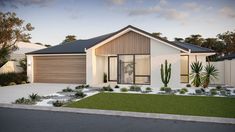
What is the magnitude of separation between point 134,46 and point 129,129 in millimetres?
10818

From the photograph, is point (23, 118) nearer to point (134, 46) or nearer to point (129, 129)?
point (129, 129)

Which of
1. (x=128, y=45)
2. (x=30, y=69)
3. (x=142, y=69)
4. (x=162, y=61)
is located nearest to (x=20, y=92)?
(x=30, y=69)

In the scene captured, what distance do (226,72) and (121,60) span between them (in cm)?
835

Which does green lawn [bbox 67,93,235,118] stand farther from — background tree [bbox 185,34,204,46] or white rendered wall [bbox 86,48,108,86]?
background tree [bbox 185,34,204,46]

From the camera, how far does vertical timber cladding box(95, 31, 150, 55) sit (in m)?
16.2

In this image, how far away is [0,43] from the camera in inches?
981

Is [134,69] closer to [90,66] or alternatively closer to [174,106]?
[90,66]

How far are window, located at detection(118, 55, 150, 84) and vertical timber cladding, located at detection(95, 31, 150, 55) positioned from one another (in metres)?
0.66

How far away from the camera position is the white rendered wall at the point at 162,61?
1560cm

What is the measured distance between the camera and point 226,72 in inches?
699

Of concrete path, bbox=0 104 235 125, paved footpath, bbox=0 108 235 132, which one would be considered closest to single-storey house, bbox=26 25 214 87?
concrete path, bbox=0 104 235 125

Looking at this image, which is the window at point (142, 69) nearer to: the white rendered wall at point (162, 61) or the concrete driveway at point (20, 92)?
the white rendered wall at point (162, 61)

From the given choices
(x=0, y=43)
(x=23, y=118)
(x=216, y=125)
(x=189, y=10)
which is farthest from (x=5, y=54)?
(x=216, y=125)

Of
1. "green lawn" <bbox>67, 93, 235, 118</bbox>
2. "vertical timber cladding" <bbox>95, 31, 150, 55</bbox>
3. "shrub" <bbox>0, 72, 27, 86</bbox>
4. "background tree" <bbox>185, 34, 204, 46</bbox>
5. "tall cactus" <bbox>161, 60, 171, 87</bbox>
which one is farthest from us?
"background tree" <bbox>185, 34, 204, 46</bbox>
